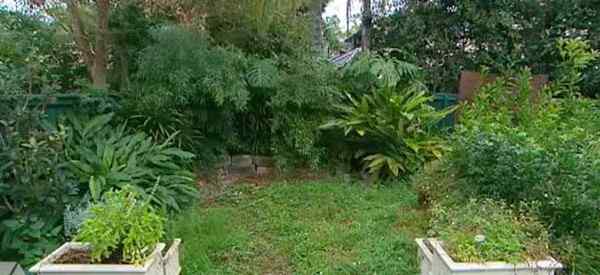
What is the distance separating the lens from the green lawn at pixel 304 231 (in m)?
2.90

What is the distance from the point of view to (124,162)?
3.82m

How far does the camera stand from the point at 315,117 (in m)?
5.12

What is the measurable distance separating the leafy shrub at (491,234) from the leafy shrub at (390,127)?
7.17 feet

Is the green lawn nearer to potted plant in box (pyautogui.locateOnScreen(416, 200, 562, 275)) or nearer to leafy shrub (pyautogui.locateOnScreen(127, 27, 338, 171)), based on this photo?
potted plant in box (pyautogui.locateOnScreen(416, 200, 562, 275))

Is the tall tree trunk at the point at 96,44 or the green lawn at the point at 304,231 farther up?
the tall tree trunk at the point at 96,44

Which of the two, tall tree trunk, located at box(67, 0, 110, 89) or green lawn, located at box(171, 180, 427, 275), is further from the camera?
tall tree trunk, located at box(67, 0, 110, 89)

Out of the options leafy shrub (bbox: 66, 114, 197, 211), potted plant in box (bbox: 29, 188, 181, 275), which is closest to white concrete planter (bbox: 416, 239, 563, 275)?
potted plant in box (bbox: 29, 188, 181, 275)

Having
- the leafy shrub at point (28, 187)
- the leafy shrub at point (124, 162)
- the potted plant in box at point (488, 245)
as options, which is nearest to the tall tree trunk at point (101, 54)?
the leafy shrub at point (124, 162)

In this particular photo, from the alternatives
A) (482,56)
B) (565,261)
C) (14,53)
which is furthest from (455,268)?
(482,56)

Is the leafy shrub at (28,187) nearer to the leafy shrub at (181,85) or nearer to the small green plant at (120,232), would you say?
the small green plant at (120,232)

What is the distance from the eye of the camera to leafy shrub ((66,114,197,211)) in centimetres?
347

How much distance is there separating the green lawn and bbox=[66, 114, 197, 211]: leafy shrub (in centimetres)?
25

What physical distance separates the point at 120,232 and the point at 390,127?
3.22 m

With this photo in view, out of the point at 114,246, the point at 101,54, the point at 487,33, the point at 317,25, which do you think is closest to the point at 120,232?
the point at 114,246
